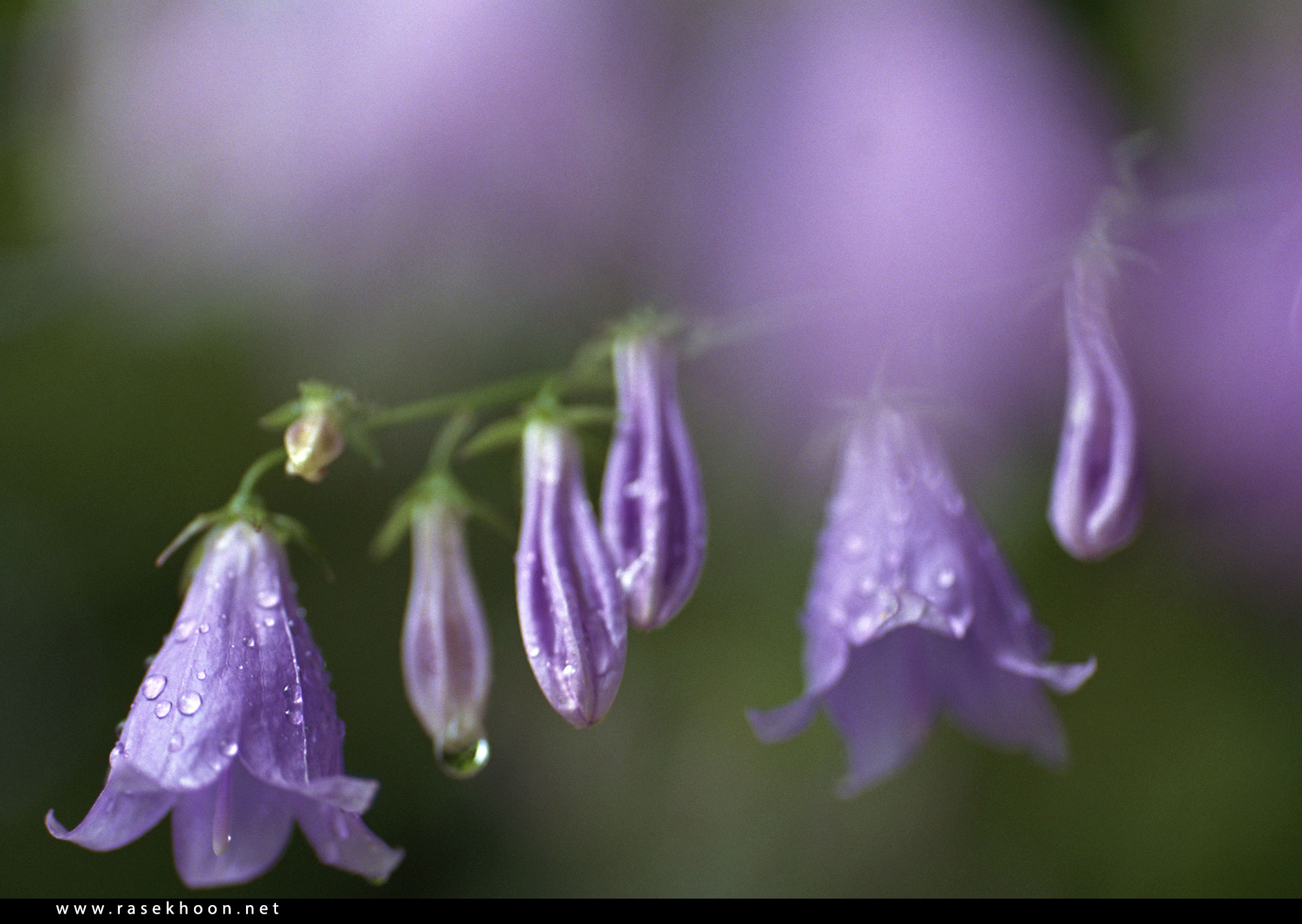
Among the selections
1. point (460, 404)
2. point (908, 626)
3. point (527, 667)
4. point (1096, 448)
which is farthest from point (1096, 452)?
point (527, 667)

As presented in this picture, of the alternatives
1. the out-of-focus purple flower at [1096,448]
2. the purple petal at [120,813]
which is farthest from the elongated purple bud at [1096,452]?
the purple petal at [120,813]

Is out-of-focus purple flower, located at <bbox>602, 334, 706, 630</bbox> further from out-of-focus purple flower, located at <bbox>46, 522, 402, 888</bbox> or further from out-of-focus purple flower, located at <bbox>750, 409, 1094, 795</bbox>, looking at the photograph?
out-of-focus purple flower, located at <bbox>46, 522, 402, 888</bbox>

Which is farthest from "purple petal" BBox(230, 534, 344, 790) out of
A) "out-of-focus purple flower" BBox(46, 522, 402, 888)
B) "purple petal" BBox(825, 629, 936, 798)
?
"purple petal" BBox(825, 629, 936, 798)

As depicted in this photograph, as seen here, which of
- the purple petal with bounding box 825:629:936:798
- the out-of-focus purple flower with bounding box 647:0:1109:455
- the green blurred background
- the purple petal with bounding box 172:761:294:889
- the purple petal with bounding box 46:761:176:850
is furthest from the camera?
the green blurred background

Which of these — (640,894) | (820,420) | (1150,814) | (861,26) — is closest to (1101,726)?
(1150,814)

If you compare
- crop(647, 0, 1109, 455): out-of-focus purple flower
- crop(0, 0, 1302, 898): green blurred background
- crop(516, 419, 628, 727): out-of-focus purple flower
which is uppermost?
crop(647, 0, 1109, 455): out-of-focus purple flower

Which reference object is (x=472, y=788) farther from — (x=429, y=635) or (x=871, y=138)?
(x=871, y=138)
